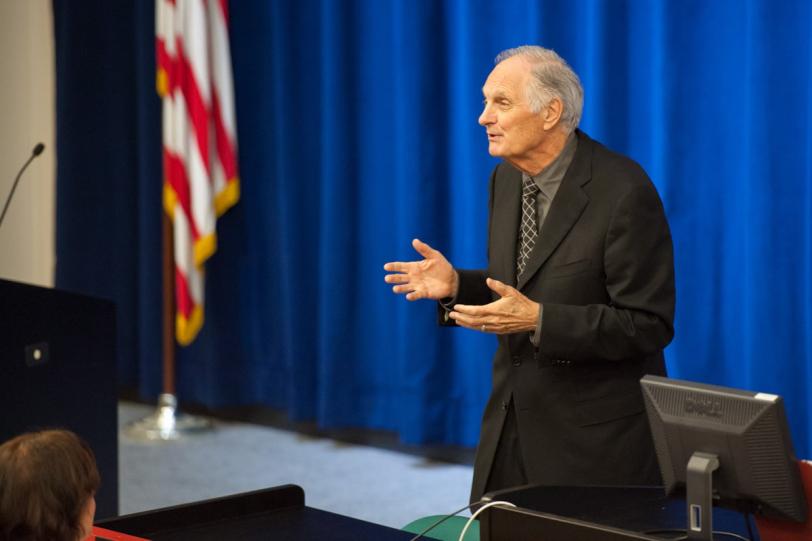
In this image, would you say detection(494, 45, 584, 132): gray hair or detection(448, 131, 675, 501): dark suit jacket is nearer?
detection(448, 131, 675, 501): dark suit jacket

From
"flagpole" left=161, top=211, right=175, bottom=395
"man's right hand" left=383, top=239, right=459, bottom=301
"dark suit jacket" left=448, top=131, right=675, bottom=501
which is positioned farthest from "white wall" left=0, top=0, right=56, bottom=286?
"dark suit jacket" left=448, top=131, right=675, bottom=501

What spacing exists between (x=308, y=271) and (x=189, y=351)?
2.83ft

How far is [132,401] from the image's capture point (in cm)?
648

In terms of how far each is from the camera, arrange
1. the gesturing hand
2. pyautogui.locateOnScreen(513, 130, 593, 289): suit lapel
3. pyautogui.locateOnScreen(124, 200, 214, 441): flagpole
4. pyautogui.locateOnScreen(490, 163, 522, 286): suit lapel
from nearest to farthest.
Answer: the gesturing hand, pyautogui.locateOnScreen(513, 130, 593, 289): suit lapel, pyautogui.locateOnScreen(490, 163, 522, 286): suit lapel, pyautogui.locateOnScreen(124, 200, 214, 441): flagpole

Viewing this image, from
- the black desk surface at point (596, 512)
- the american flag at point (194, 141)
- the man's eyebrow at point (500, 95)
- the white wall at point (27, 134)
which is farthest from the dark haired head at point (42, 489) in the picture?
the white wall at point (27, 134)

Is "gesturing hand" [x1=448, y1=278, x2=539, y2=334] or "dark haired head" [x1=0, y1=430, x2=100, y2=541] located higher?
"gesturing hand" [x1=448, y1=278, x2=539, y2=334]

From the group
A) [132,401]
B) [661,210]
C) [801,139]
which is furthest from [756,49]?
[132,401]

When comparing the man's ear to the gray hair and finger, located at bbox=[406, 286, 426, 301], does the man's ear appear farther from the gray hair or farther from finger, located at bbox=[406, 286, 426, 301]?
finger, located at bbox=[406, 286, 426, 301]

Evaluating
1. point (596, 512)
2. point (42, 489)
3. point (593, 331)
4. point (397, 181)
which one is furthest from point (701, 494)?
point (397, 181)

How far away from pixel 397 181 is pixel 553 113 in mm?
2613

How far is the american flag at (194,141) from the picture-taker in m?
5.58

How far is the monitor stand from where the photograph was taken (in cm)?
176

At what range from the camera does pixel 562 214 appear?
2.66 metres

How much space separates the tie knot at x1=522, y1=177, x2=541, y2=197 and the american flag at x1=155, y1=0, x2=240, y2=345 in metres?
3.01
